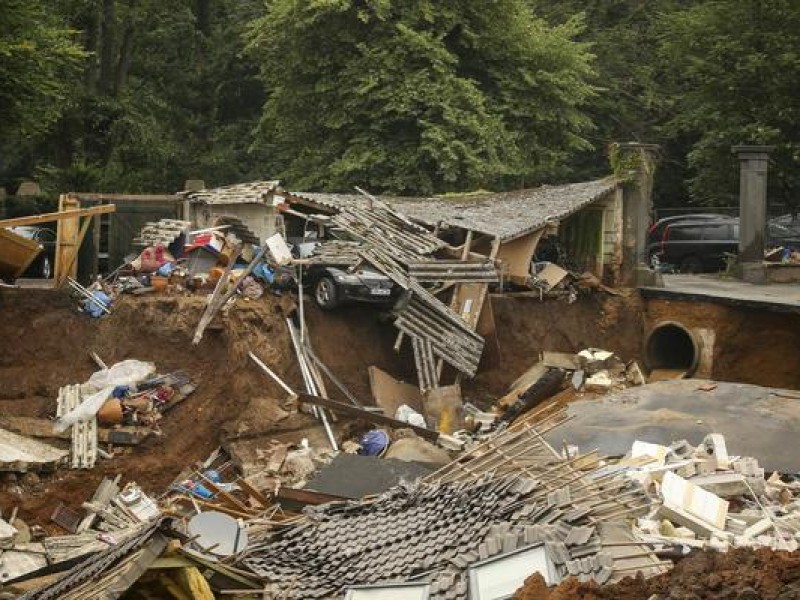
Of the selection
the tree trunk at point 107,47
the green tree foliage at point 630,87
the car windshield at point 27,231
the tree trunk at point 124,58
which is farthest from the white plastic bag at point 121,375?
the green tree foliage at point 630,87

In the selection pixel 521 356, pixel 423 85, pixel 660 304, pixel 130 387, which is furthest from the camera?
pixel 423 85

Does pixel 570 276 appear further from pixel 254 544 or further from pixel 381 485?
pixel 254 544

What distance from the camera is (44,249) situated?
23875 mm

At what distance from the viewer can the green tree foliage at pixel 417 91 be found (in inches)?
1161

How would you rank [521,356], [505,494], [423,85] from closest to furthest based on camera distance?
[505,494], [521,356], [423,85]

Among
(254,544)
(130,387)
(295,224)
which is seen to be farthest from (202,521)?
(295,224)

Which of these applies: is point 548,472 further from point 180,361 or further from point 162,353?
point 162,353

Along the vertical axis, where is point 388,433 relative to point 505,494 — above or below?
below

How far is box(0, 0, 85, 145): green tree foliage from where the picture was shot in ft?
68.3

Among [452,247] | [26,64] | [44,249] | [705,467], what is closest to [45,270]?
[44,249]

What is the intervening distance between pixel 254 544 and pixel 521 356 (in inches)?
395

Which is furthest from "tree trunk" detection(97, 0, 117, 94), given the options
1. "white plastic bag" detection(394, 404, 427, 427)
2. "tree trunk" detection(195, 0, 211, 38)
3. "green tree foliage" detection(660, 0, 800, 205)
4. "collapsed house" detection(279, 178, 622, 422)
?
"white plastic bag" detection(394, 404, 427, 427)

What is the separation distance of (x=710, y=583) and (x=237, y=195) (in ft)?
47.4

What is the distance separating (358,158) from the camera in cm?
2988
